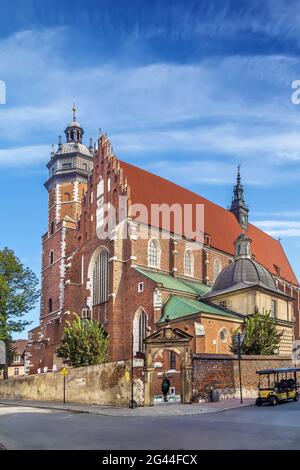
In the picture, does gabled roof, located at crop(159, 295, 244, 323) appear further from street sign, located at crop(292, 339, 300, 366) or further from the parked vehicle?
the parked vehicle

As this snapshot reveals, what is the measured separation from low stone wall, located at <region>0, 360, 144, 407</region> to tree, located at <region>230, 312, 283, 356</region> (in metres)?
9.44

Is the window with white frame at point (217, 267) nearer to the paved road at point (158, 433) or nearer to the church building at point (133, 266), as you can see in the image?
the church building at point (133, 266)

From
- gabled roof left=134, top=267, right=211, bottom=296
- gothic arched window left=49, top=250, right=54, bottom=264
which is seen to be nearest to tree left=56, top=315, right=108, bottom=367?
gabled roof left=134, top=267, right=211, bottom=296

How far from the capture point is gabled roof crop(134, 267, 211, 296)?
1471 inches

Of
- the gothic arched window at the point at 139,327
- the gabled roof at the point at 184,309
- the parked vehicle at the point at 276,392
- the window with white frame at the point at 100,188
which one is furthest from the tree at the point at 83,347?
the parked vehicle at the point at 276,392

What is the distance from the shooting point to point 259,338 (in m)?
32.5

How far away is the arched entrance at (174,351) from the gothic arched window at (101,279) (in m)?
14.3

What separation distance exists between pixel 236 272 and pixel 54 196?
19922 millimetres

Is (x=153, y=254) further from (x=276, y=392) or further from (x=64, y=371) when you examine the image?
(x=276, y=392)

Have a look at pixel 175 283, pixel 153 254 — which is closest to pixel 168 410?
pixel 175 283

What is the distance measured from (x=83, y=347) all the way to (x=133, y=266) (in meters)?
6.84

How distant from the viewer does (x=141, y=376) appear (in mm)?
24812

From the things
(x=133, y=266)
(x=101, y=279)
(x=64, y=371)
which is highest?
(x=133, y=266)

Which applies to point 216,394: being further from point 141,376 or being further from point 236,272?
point 236,272
